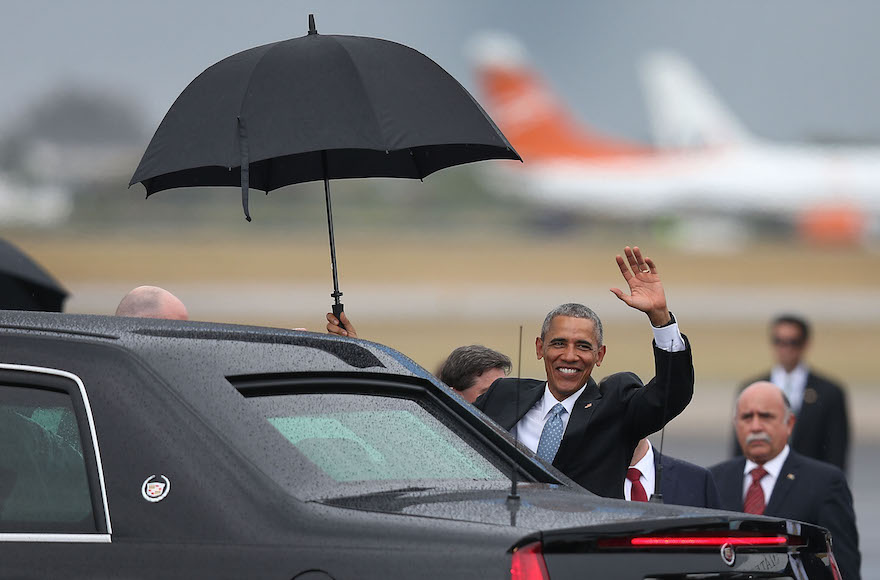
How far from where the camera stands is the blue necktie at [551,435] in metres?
4.86

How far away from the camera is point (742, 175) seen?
74125 mm

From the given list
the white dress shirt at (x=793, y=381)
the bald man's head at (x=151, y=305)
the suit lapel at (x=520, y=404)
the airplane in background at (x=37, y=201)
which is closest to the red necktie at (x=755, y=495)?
the suit lapel at (x=520, y=404)

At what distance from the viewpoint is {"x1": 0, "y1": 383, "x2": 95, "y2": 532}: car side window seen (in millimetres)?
3420

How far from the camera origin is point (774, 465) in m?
6.98

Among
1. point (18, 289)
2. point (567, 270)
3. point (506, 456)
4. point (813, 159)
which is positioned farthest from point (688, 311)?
point (506, 456)

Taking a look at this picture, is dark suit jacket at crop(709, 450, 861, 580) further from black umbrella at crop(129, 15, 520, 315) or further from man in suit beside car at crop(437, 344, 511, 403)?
black umbrella at crop(129, 15, 520, 315)

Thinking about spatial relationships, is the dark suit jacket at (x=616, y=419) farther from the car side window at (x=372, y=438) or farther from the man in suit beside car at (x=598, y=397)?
the car side window at (x=372, y=438)

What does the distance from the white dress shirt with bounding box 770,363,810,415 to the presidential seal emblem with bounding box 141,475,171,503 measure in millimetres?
7457

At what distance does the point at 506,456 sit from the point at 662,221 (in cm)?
6929

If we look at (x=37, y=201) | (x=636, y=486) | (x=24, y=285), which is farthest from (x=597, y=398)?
(x=37, y=201)

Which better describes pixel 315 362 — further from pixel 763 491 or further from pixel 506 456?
pixel 763 491

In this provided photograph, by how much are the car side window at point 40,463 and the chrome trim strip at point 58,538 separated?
1.0 inches

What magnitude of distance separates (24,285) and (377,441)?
4.68 metres

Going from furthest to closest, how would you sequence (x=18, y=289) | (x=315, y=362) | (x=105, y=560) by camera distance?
(x=18, y=289)
(x=315, y=362)
(x=105, y=560)
